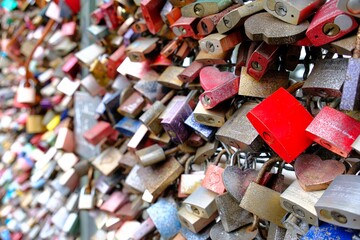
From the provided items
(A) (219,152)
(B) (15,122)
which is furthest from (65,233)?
(A) (219,152)

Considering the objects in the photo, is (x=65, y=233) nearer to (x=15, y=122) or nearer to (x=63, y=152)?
(x=63, y=152)

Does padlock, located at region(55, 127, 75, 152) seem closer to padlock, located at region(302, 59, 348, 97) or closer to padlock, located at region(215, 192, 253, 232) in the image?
padlock, located at region(215, 192, 253, 232)

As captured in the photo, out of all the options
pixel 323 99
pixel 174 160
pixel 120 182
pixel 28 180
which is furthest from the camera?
pixel 28 180

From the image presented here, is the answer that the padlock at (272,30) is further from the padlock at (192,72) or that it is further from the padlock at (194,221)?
the padlock at (194,221)

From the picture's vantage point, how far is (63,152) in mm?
1247

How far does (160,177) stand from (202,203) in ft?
0.49

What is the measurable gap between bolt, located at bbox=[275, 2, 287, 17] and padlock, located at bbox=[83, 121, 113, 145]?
1.94 feet

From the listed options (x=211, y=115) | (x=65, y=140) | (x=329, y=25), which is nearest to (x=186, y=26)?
(x=211, y=115)

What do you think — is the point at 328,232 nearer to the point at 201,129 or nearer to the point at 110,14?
the point at 201,129

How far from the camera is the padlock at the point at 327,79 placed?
0.51 metres

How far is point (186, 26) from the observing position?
0.71m

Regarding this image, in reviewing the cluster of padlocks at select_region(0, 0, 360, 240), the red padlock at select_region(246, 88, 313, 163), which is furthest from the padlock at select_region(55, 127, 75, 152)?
the red padlock at select_region(246, 88, 313, 163)

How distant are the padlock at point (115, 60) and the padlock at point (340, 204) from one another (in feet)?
2.08

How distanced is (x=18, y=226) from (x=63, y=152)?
47 centimetres
